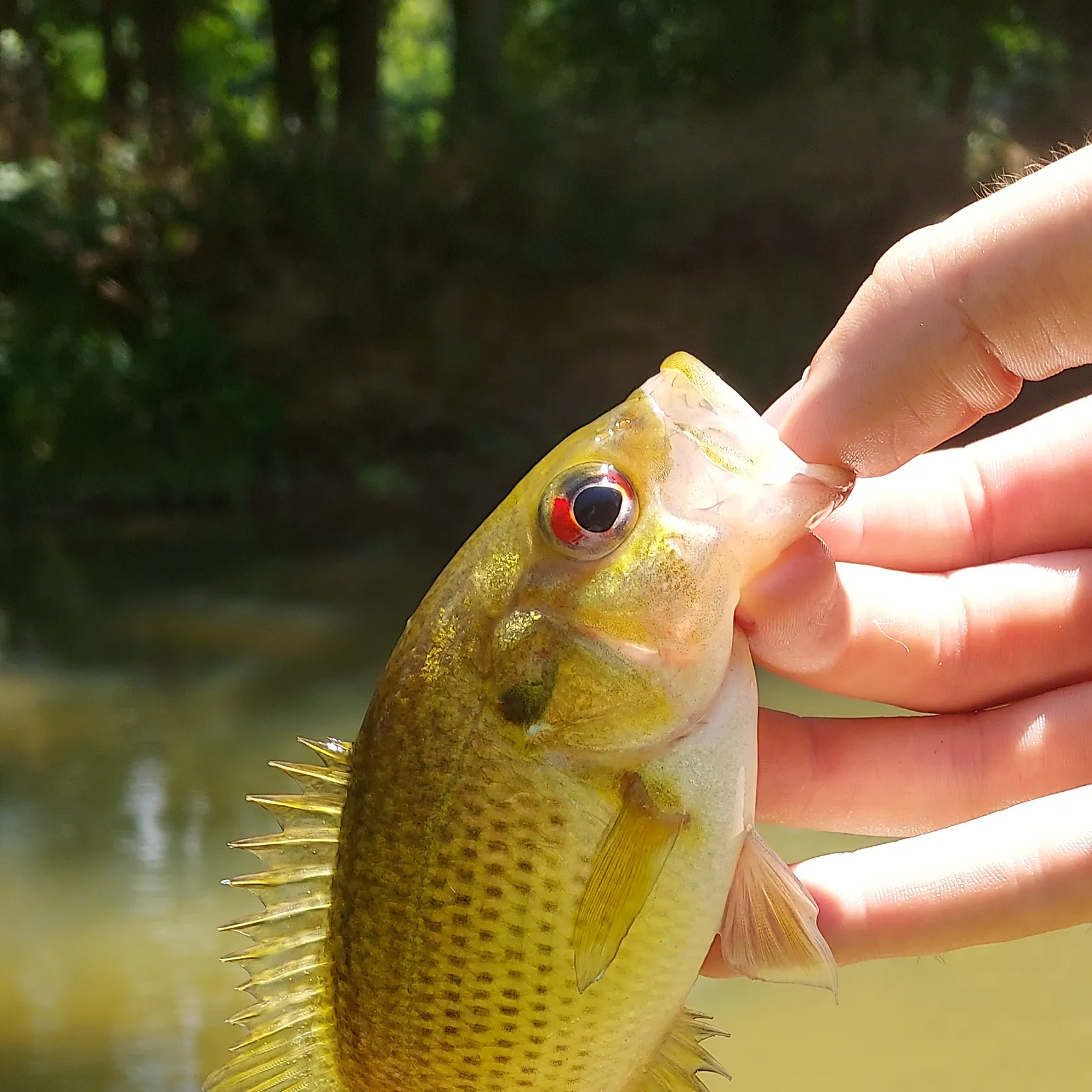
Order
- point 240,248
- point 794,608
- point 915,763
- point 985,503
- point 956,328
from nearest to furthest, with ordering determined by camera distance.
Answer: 1. point 956,328
2. point 794,608
3. point 915,763
4. point 985,503
5. point 240,248

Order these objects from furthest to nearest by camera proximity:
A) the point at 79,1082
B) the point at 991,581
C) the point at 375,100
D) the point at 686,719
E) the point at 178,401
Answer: the point at 375,100, the point at 178,401, the point at 79,1082, the point at 991,581, the point at 686,719

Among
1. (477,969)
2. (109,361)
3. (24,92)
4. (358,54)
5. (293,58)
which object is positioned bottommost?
(477,969)

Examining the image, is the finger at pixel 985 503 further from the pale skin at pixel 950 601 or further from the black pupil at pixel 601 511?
the black pupil at pixel 601 511

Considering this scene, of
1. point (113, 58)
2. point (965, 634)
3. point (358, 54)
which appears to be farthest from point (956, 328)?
point (113, 58)

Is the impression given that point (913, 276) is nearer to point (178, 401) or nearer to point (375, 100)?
point (178, 401)

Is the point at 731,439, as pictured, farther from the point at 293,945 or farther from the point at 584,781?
the point at 293,945

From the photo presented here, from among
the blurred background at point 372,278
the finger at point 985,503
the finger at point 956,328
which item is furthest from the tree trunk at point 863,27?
the finger at point 956,328

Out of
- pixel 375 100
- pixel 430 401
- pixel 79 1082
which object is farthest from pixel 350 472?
pixel 79 1082
